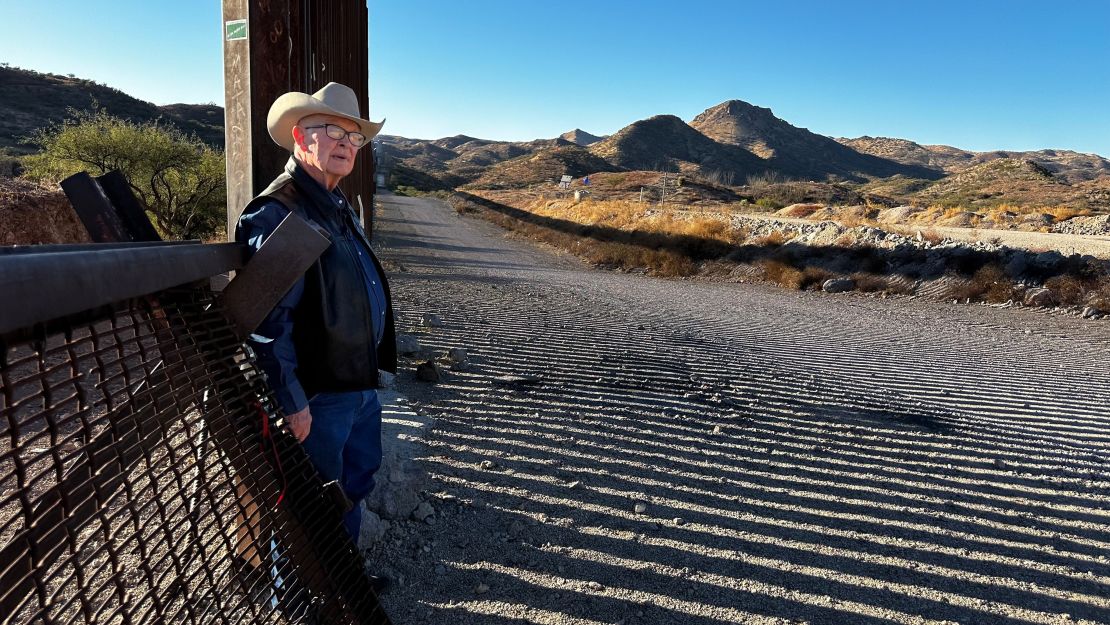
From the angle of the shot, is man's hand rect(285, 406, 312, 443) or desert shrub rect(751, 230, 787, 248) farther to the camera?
desert shrub rect(751, 230, 787, 248)

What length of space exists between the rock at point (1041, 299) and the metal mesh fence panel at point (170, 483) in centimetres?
1312

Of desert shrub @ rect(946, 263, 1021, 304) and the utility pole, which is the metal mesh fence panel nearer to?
the utility pole

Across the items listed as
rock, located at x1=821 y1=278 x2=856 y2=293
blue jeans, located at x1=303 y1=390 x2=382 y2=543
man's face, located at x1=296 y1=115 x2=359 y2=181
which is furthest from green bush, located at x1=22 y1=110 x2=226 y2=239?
man's face, located at x1=296 y1=115 x2=359 y2=181

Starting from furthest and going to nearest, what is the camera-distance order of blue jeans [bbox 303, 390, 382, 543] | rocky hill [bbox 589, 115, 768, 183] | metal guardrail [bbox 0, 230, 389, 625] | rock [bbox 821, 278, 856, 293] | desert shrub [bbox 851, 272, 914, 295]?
rocky hill [bbox 589, 115, 768, 183]
rock [bbox 821, 278, 856, 293]
desert shrub [bbox 851, 272, 914, 295]
blue jeans [bbox 303, 390, 382, 543]
metal guardrail [bbox 0, 230, 389, 625]

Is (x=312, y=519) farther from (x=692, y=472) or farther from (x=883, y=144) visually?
(x=883, y=144)

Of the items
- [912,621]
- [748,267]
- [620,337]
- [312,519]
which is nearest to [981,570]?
[912,621]

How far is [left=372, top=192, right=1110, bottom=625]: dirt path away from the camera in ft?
8.21

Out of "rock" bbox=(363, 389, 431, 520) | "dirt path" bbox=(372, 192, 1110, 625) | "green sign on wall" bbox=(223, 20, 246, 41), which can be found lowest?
"dirt path" bbox=(372, 192, 1110, 625)

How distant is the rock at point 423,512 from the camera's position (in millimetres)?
2887

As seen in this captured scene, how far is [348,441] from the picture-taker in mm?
2281

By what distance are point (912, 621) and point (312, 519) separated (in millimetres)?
2234

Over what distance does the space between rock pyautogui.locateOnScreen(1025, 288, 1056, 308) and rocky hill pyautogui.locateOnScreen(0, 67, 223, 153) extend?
38.9 meters

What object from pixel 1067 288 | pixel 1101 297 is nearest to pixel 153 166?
pixel 1067 288

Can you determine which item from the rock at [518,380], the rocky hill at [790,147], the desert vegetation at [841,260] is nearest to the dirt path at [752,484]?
the rock at [518,380]
